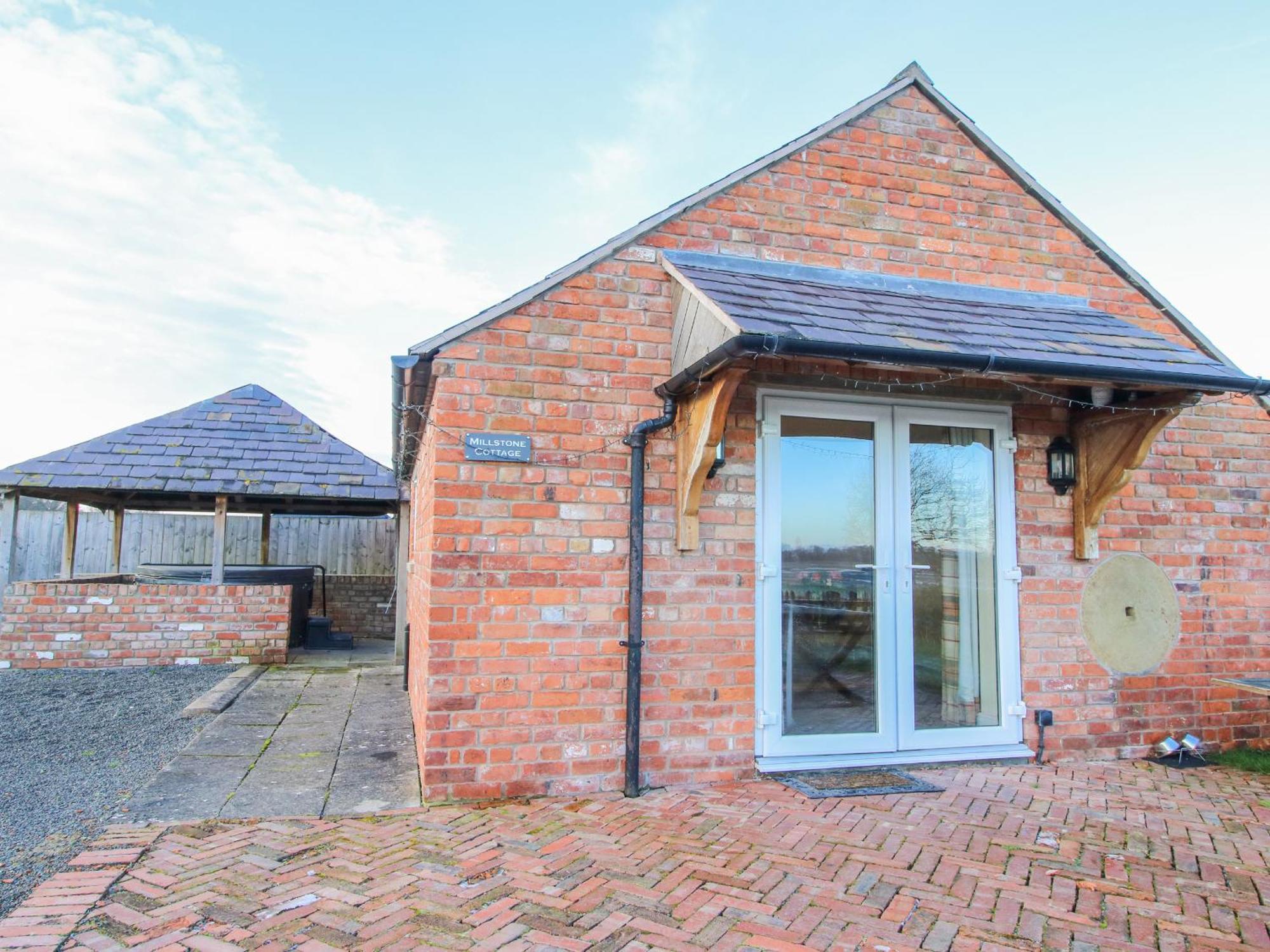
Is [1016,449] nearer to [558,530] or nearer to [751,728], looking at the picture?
[751,728]

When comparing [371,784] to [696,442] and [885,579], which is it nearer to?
[696,442]

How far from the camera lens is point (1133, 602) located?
5488 mm

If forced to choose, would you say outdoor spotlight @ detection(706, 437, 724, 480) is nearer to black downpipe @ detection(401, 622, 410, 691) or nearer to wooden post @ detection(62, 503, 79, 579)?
black downpipe @ detection(401, 622, 410, 691)

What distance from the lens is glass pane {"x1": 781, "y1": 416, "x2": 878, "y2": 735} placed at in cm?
486

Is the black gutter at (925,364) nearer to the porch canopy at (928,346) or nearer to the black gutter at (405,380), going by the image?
the porch canopy at (928,346)

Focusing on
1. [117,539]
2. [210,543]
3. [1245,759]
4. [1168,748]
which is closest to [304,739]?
[1168,748]

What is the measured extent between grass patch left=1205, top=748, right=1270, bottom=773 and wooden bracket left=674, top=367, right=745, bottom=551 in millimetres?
4317

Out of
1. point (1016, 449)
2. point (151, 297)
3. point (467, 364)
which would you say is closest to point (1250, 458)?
point (1016, 449)

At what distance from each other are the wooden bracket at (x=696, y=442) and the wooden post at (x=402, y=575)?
608cm

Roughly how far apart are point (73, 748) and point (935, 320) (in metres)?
6.86

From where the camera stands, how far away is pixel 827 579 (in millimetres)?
4938

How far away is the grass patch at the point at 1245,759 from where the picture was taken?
525 cm

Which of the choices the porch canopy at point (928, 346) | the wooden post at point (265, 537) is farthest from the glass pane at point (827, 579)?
the wooden post at point (265, 537)

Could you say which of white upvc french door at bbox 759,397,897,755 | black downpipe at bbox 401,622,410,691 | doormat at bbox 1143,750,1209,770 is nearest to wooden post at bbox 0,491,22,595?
black downpipe at bbox 401,622,410,691
